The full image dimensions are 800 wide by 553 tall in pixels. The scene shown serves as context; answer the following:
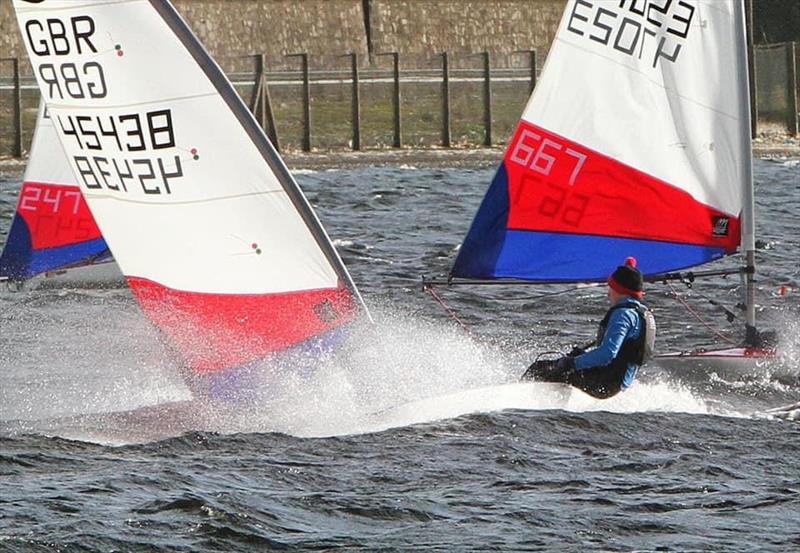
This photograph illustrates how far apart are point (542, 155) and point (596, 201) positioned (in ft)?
1.71

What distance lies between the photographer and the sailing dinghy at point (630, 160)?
12961 millimetres

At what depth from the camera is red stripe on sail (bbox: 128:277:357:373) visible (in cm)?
1150

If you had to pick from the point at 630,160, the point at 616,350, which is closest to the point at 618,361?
the point at 616,350

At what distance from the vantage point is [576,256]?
518 inches

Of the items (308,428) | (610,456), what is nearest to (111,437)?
(308,428)

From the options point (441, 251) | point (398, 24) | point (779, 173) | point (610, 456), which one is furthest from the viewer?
point (398, 24)

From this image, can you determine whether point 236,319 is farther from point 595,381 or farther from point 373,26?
point 373,26

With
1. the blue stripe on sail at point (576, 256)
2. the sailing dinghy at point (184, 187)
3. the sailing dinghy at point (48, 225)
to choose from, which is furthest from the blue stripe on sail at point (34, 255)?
the sailing dinghy at point (184, 187)

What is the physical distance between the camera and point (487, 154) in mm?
35406

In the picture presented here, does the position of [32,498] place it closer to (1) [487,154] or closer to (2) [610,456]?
(2) [610,456]

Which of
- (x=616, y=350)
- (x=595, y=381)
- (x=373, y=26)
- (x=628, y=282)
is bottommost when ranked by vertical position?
(x=373, y=26)

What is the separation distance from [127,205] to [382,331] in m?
4.41

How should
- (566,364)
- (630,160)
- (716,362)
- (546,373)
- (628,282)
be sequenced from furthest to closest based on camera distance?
(630,160), (716,362), (546,373), (566,364), (628,282)

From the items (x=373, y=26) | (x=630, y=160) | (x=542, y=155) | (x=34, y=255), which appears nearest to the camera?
(x=630, y=160)
